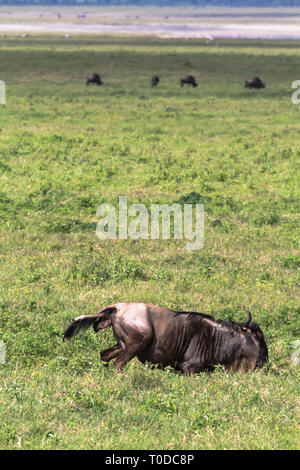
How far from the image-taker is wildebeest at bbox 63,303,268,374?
8.80 m

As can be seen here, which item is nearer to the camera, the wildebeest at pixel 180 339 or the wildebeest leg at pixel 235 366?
the wildebeest at pixel 180 339

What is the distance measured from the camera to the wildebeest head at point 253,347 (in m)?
8.89

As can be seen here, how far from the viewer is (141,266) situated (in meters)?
13.8

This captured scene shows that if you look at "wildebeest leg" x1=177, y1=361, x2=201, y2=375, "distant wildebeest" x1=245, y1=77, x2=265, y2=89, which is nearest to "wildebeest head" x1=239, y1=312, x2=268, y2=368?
"wildebeest leg" x1=177, y1=361, x2=201, y2=375

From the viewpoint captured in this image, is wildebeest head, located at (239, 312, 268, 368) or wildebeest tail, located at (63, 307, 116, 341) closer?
wildebeest head, located at (239, 312, 268, 368)

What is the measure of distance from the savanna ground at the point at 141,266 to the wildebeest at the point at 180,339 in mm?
242

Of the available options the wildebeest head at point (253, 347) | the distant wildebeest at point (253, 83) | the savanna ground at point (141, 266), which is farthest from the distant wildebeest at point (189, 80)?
the wildebeest head at point (253, 347)

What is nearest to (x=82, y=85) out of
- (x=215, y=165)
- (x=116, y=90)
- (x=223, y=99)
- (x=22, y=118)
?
(x=116, y=90)

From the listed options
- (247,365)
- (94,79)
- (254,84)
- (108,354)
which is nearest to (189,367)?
(247,365)

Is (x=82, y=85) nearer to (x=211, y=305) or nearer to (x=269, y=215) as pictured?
(x=269, y=215)

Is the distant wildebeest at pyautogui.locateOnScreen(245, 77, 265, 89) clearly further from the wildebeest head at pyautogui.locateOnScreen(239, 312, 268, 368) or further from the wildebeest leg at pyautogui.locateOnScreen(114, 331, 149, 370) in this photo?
the wildebeest leg at pyautogui.locateOnScreen(114, 331, 149, 370)

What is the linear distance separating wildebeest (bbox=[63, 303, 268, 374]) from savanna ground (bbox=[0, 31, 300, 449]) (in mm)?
242

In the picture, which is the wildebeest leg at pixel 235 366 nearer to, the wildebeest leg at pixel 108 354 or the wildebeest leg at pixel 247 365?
the wildebeest leg at pixel 247 365

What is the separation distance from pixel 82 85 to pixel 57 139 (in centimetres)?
2305
